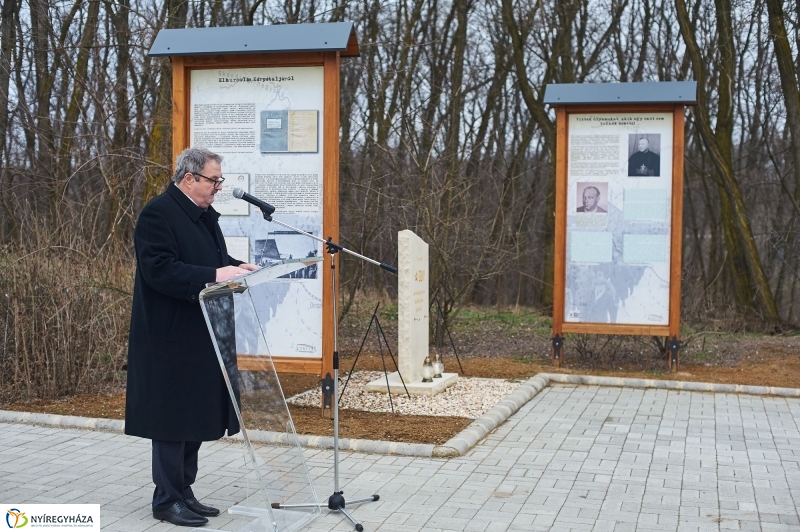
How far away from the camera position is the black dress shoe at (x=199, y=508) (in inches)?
210

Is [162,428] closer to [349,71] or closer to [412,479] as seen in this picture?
[412,479]

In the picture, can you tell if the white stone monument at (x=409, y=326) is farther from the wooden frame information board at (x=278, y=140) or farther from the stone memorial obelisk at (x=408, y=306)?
the wooden frame information board at (x=278, y=140)

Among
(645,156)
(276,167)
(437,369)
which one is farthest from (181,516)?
(645,156)

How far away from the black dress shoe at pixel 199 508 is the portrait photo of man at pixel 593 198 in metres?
7.48

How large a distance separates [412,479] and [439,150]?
576 inches

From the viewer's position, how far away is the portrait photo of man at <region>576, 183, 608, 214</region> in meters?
11.7

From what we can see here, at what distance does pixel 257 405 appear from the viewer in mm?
5070

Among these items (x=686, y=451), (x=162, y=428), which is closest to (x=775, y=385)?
(x=686, y=451)

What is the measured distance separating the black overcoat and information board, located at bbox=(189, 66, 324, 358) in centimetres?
302

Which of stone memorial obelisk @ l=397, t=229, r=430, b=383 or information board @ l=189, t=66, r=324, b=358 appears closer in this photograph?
information board @ l=189, t=66, r=324, b=358

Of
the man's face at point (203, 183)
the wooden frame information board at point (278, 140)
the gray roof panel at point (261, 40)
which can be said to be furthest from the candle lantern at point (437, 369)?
the man's face at point (203, 183)

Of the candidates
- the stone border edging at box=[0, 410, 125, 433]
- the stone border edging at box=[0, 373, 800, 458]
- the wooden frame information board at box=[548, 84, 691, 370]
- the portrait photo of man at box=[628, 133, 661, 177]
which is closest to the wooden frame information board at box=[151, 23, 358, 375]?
the stone border edging at box=[0, 373, 800, 458]

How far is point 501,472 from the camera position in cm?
647

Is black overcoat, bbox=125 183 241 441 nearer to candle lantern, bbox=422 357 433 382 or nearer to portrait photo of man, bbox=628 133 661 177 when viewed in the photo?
candle lantern, bbox=422 357 433 382
